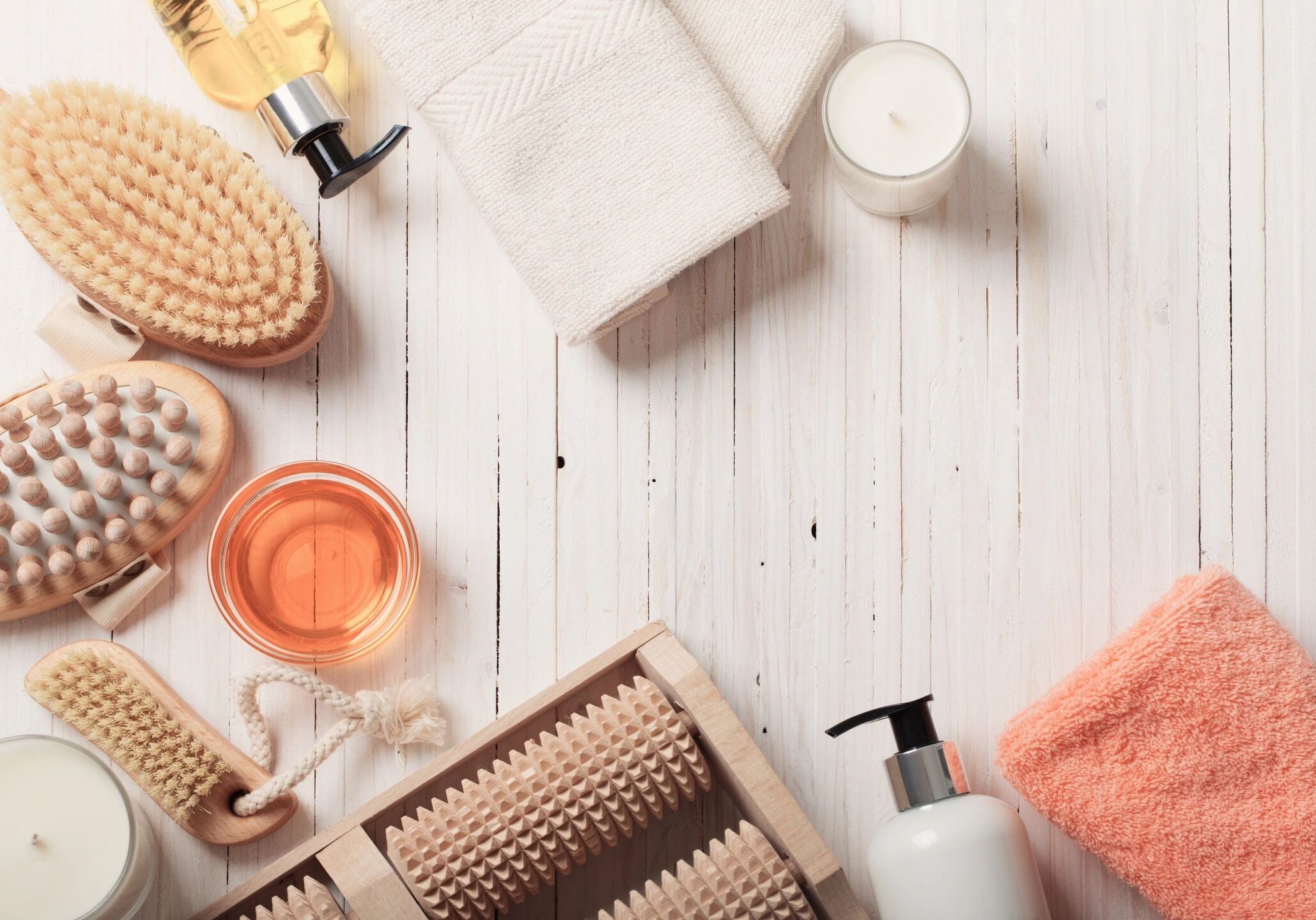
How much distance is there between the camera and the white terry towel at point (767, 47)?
688 millimetres

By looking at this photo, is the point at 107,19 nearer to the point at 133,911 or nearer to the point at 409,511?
the point at 409,511

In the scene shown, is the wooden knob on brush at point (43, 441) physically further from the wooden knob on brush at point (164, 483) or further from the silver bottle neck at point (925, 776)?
the silver bottle neck at point (925, 776)

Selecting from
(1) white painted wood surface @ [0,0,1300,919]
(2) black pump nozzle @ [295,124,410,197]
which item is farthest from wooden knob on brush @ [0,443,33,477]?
(2) black pump nozzle @ [295,124,410,197]

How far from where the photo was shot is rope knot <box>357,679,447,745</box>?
2.25 ft

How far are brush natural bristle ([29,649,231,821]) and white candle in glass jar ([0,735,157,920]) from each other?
0.06 metres

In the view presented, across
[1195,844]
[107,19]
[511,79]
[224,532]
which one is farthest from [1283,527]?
[107,19]

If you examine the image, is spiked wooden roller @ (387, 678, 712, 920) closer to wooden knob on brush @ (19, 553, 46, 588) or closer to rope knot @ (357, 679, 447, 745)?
rope knot @ (357, 679, 447, 745)

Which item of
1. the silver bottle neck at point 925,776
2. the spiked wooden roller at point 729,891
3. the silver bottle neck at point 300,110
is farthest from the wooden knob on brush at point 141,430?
the silver bottle neck at point 925,776

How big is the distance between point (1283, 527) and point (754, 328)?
405 millimetres

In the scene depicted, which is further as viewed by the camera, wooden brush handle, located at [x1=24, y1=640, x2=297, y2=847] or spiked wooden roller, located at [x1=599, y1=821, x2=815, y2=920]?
wooden brush handle, located at [x1=24, y1=640, x2=297, y2=847]

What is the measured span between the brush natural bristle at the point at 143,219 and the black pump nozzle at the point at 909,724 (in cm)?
45

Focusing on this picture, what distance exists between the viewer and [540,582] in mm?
733

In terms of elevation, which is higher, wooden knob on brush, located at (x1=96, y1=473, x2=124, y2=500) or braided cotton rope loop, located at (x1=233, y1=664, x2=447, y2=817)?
wooden knob on brush, located at (x1=96, y1=473, x2=124, y2=500)

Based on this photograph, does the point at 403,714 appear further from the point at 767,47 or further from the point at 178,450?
the point at 767,47
